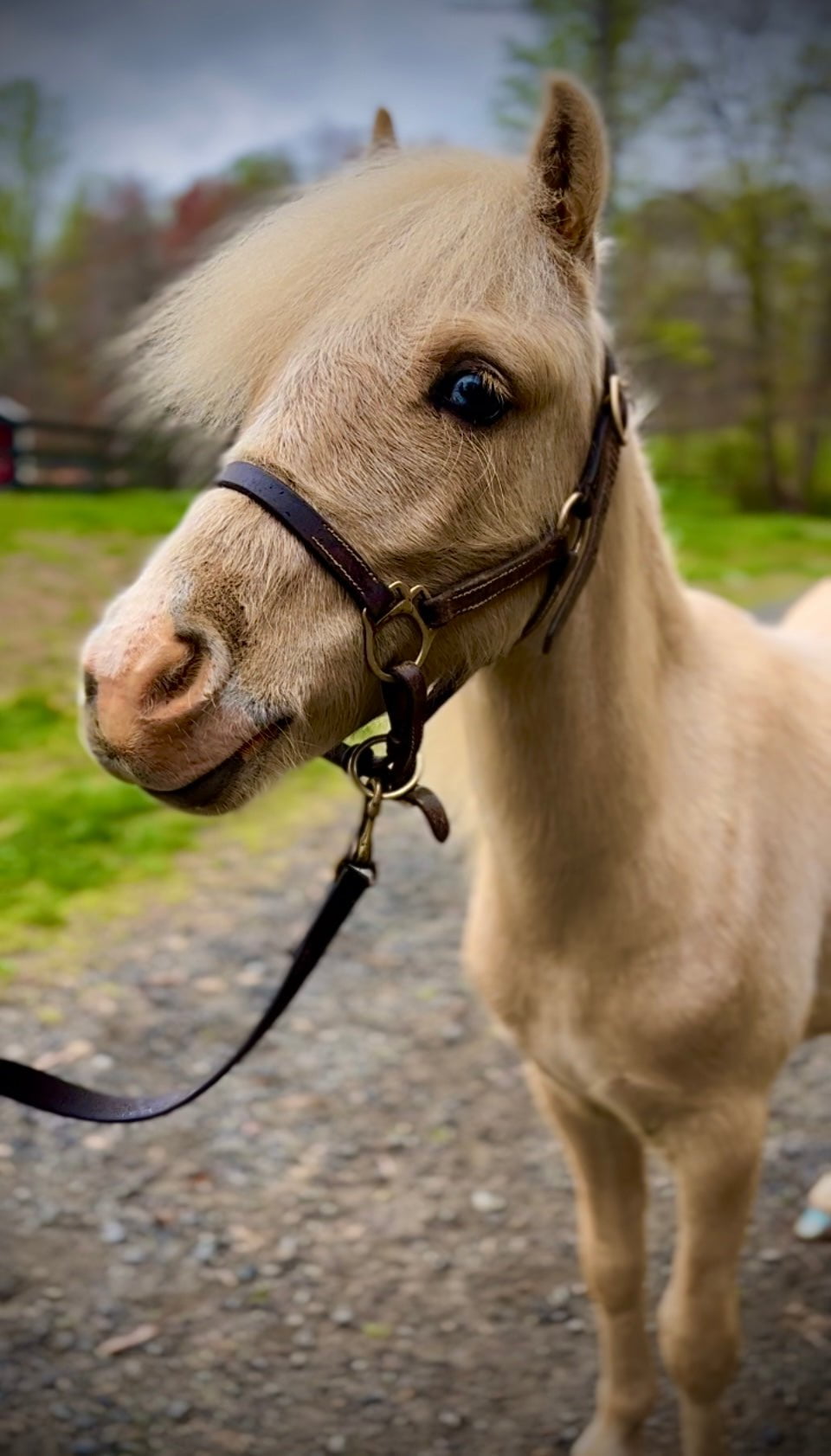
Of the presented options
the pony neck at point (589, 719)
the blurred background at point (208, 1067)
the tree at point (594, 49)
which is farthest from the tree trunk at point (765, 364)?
the pony neck at point (589, 719)

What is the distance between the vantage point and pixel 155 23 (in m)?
2.77

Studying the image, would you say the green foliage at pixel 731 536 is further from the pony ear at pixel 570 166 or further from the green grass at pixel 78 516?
the pony ear at pixel 570 166

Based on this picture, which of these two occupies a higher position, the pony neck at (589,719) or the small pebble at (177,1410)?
the pony neck at (589,719)

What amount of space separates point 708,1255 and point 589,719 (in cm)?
109

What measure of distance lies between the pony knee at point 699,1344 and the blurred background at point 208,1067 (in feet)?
1.28

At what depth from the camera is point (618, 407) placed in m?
1.58

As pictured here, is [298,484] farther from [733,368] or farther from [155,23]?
[733,368]

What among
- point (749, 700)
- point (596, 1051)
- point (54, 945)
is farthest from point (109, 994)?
point (749, 700)

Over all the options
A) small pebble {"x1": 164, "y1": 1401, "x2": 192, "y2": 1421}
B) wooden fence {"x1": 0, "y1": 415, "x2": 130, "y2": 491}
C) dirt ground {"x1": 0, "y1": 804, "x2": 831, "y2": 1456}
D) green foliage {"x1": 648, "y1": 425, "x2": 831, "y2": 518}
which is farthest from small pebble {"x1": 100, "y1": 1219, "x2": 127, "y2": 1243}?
green foliage {"x1": 648, "y1": 425, "x2": 831, "y2": 518}

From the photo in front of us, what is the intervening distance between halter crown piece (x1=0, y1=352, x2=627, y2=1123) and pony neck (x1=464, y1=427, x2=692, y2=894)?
0.11 meters

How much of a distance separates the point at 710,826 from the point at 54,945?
2.67m

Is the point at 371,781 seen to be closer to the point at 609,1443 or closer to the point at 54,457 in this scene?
the point at 609,1443

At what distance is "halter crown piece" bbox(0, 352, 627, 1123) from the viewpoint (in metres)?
1.30

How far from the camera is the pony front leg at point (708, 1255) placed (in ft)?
6.38
